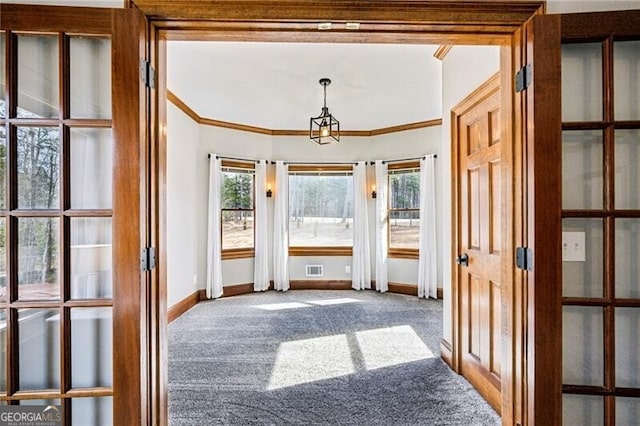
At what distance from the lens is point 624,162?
4.61 feet

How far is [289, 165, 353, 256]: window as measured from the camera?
6.03 metres

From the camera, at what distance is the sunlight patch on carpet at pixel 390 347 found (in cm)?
303

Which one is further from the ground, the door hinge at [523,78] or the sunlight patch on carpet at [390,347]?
Result: the door hinge at [523,78]

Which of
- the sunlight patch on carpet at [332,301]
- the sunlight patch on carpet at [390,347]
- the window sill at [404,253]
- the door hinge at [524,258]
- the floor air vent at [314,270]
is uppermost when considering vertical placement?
the door hinge at [524,258]

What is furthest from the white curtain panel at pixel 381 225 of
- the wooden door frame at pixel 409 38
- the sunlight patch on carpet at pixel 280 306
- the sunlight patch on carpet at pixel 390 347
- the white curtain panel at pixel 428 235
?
the wooden door frame at pixel 409 38

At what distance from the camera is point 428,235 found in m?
5.37

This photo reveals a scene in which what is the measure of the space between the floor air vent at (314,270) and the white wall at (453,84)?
3.15 metres

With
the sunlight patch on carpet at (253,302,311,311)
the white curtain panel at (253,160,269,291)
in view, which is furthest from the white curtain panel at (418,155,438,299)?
the white curtain panel at (253,160,269,291)

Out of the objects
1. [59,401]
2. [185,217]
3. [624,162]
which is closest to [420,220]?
[185,217]

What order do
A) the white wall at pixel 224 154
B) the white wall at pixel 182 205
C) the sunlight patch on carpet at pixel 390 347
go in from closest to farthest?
1. the sunlight patch on carpet at pixel 390 347
2. the white wall at pixel 182 205
3. the white wall at pixel 224 154

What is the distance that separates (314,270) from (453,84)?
13.0ft

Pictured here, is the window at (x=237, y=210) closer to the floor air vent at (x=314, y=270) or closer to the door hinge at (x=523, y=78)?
the floor air vent at (x=314, y=270)

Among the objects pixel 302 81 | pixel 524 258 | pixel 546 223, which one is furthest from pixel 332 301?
pixel 546 223

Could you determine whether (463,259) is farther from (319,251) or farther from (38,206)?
(319,251)
